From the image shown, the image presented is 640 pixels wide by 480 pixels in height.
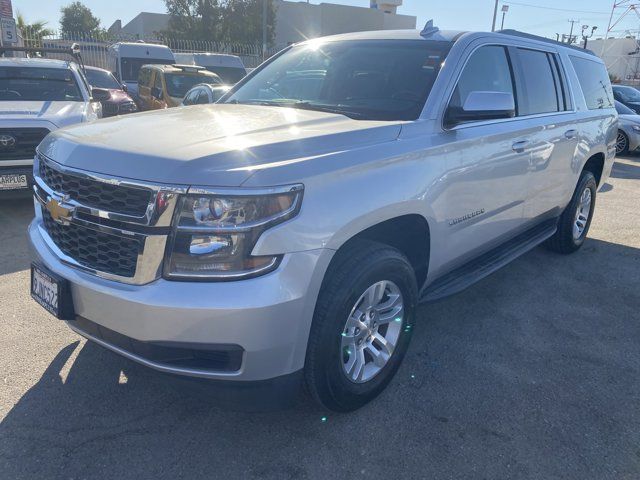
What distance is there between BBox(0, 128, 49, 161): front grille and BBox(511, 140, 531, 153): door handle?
5.01 m

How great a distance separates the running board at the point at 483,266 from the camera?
3.29 m

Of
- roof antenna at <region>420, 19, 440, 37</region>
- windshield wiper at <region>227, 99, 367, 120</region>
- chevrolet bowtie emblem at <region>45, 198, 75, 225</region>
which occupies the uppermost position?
roof antenna at <region>420, 19, 440, 37</region>

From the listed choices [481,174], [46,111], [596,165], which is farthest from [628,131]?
[46,111]

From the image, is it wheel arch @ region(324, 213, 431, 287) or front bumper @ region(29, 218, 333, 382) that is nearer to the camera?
front bumper @ region(29, 218, 333, 382)

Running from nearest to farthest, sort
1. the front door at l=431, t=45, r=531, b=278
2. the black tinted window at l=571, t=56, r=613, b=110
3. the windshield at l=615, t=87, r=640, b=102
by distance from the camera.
→ the front door at l=431, t=45, r=531, b=278 → the black tinted window at l=571, t=56, r=613, b=110 → the windshield at l=615, t=87, r=640, b=102

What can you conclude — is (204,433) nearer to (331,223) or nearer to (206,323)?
(206,323)

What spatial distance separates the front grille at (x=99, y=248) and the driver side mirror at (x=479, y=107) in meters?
1.89

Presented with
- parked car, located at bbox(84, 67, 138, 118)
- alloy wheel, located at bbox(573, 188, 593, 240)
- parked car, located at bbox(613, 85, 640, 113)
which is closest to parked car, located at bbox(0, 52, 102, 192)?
parked car, located at bbox(84, 67, 138, 118)

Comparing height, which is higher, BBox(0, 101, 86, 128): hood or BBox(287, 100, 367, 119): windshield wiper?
BBox(287, 100, 367, 119): windshield wiper

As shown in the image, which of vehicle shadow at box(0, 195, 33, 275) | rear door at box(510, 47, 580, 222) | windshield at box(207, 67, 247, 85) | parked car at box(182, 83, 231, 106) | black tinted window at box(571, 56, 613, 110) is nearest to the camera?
rear door at box(510, 47, 580, 222)

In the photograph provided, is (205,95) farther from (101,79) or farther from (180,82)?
(101,79)

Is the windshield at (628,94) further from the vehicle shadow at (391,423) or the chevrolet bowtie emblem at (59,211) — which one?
the chevrolet bowtie emblem at (59,211)

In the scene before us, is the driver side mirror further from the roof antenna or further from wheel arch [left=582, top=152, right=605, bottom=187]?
wheel arch [left=582, top=152, right=605, bottom=187]

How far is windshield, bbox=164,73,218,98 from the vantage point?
11512 millimetres
